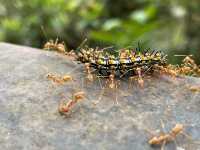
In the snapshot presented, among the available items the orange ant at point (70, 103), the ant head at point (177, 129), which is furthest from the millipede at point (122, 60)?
the ant head at point (177, 129)

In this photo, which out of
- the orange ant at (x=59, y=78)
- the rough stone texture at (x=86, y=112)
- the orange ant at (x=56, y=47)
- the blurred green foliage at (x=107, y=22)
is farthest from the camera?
the blurred green foliage at (x=107, y=22)

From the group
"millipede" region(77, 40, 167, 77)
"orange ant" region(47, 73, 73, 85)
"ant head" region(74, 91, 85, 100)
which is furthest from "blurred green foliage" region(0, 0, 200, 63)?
"ant head" region(74, 91, 85, 100)

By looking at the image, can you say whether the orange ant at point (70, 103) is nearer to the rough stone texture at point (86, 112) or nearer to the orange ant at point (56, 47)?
the rough stone texture at point (86, 112)

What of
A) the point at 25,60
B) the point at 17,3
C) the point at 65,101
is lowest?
the point at 65,101

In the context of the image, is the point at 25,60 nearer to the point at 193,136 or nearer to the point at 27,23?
the point at 193,136

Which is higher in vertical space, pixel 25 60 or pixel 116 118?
pixel 25 60

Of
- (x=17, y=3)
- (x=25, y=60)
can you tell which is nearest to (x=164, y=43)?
(x=17, y=3)
